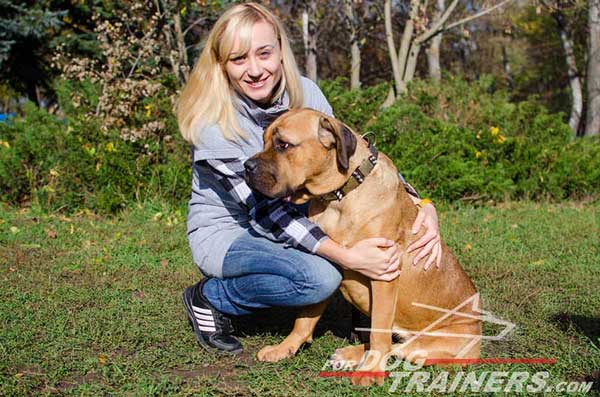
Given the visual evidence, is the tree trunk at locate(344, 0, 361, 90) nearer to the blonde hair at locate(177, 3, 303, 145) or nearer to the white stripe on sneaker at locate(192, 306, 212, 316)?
the blonde hair at locate(177, 3, 303, 145)

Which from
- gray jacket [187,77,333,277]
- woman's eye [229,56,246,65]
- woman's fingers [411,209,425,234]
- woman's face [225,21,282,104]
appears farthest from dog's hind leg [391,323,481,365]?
woman's eye [229,56,246,65]

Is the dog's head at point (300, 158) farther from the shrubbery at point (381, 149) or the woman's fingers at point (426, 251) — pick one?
the shrubbery at point (381, 149)

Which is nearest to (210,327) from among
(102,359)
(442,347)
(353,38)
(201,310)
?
(201,310)

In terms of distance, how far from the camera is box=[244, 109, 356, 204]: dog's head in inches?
135

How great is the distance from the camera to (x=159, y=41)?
34.3ft

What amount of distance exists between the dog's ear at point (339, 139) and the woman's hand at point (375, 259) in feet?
1.43

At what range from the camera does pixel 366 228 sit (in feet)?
11.5

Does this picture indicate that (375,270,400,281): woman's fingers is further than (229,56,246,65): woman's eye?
No

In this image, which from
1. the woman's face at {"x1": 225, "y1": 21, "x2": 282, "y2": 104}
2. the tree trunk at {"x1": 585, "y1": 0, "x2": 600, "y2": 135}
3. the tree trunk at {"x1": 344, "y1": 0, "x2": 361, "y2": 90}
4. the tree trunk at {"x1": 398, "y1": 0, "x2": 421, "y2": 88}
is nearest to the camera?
the woman's face at {"x1": 225, "y1": 21, "x2": 282, "y2": 104}

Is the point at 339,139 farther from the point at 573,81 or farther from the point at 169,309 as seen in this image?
the point at 573,81

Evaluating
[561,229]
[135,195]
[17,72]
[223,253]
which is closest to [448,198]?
[561,229]

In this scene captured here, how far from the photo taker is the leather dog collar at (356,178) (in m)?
3.55

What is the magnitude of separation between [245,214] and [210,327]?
2.49 feet

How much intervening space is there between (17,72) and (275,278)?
637 inches
